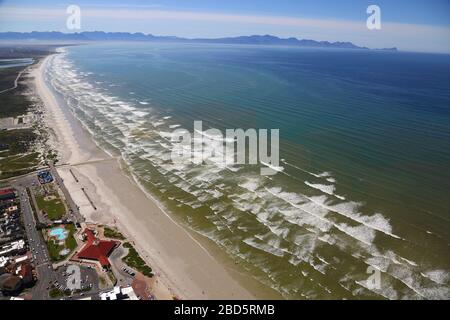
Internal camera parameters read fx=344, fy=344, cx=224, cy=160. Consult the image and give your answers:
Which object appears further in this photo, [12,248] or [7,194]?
[7,194]

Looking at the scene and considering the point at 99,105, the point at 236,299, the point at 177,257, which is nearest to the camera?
the point at 236,299

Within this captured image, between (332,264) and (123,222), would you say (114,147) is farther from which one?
(332,264)

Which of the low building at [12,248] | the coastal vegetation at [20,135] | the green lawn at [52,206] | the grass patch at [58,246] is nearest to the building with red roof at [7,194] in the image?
the green lawn at [52,206]

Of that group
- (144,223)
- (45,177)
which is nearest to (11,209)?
(45,177)

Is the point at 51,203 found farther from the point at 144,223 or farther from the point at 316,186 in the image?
the point at 316,186

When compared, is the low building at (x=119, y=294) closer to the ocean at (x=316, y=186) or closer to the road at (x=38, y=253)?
the road at (x=38, y=253)
